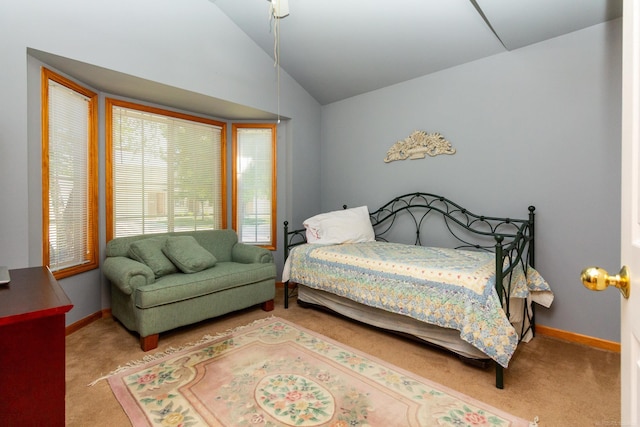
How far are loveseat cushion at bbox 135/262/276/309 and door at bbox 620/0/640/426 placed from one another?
2.44 m

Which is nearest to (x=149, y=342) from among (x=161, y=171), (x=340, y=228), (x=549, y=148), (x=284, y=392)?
(x=284, y=392)

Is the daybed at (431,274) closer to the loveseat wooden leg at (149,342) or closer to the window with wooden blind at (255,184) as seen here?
the window with wooden blind at (255,184)

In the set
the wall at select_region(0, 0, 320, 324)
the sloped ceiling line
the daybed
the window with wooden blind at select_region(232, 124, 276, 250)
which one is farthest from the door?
the window with wooden blind at select_region(232, 124, 276, 250)

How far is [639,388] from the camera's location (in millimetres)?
576

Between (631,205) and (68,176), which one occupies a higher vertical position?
(68,176)

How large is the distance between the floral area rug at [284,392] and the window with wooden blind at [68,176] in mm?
1275

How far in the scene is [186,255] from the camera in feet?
8.87

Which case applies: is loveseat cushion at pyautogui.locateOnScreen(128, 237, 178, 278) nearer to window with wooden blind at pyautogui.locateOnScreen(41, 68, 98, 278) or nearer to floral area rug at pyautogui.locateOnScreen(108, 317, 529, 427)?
window with wooden blind at pyautogui.locateOnScreen(41, 68, 98, 278)

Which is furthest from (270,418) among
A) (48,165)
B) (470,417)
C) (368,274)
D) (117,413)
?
(48,165)

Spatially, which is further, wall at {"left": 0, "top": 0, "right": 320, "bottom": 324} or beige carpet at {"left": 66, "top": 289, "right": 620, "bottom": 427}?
wall at {"left": 0, "top": 0, "right": 320, "bottom": 324}

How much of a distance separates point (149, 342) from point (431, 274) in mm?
2060

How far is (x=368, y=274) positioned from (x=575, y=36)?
2.36 metres

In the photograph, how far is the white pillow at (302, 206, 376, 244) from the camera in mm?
3182

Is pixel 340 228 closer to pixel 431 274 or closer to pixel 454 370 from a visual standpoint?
pixel 431 274
